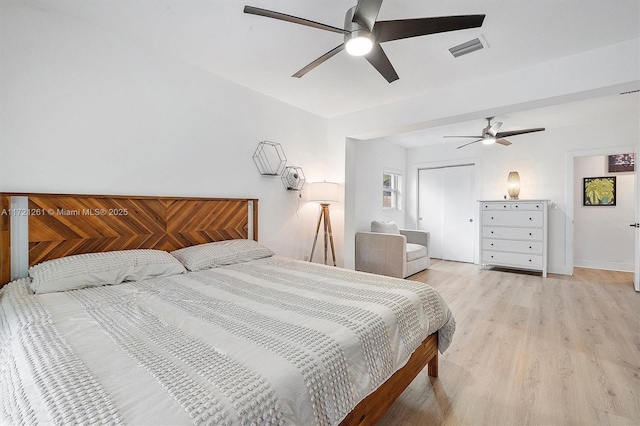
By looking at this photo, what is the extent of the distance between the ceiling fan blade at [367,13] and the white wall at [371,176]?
298 centimetres

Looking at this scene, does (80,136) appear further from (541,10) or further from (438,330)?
(541,10)

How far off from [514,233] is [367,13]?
466 cm

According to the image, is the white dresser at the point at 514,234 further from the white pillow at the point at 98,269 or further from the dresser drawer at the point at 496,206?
the white pillow at the point at 98,269

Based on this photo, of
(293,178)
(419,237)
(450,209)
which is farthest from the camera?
(450,209)

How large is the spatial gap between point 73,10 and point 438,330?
3.36 metres

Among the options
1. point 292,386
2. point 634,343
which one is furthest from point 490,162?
point 292,386

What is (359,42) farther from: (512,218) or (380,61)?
(512,218)

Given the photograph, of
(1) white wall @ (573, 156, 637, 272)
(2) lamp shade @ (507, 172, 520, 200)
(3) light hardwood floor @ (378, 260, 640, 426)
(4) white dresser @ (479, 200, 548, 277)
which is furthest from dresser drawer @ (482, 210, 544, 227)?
(1) white wall @ (573, 156, 637, 272)

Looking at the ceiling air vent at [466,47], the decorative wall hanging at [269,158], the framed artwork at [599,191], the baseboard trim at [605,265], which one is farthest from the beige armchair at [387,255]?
the framed artwork at [599,191]

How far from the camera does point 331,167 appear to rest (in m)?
4.20

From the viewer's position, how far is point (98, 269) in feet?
6.18

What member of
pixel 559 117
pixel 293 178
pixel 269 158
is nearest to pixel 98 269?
pixel 269 158

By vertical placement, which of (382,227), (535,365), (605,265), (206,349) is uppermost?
(382,227)

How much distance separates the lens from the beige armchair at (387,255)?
4.23 meters
